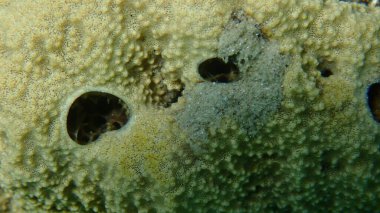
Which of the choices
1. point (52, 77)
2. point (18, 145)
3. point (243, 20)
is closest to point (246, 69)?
point (243, 20)

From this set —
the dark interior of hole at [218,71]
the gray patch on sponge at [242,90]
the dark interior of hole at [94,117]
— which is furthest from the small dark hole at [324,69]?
the dark interior of hole at [94,117]

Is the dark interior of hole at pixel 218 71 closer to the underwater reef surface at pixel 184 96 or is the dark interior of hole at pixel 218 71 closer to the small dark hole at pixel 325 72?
the underwater reef surface at pixel 184 96

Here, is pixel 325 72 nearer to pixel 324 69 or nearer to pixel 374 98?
pixel 324 69

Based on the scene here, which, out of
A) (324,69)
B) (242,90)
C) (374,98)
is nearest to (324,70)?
(324,69)

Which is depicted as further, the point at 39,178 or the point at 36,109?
the point at 39,178

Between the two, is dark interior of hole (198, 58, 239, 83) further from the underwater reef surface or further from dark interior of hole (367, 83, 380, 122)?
dark interior of hole (367, 83, 380, 122)

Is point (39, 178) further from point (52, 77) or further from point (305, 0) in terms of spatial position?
point (305, 0)

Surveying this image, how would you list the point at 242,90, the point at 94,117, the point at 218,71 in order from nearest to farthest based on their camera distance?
1. the point at 242,90
2. the point at 218,71
3. the point at 94,117

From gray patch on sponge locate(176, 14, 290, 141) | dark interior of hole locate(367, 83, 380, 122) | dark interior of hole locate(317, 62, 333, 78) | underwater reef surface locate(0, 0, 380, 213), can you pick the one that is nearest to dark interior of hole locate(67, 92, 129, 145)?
underwater reef surface locate(0, 0, 380, 213)
